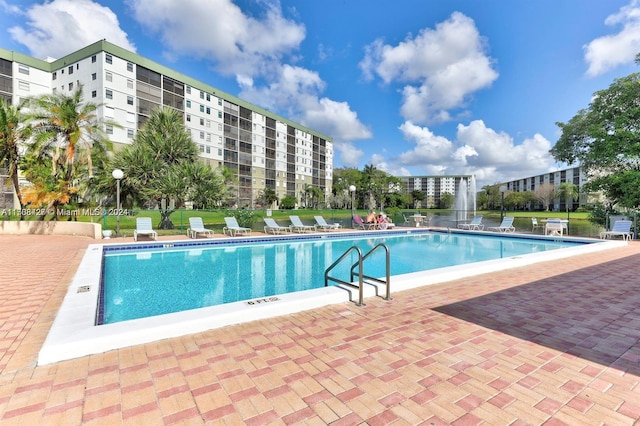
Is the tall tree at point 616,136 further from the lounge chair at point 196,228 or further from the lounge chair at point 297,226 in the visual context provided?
the lounge chair at point 196,228

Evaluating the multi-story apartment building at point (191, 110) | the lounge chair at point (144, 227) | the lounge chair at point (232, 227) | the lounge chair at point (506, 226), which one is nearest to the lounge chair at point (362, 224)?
the lounge chair at point (506, 226)

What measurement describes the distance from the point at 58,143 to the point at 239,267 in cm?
1416

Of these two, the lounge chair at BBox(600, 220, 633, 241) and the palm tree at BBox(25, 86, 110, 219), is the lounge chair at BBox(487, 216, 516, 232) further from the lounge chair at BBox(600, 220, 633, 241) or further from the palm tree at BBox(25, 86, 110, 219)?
the palm tree at BBox(25, 86, 110, 219)

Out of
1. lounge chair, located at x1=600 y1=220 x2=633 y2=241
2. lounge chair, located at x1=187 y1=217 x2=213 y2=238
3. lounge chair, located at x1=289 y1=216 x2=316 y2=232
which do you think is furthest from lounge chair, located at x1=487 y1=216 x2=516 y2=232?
lounge chair, located at x1=187 y1=217 x2=213 y2=238

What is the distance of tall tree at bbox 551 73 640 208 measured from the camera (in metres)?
14.9

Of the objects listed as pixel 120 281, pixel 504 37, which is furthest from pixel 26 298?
pixel 504 37

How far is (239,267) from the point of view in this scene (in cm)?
924

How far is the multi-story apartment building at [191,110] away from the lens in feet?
118

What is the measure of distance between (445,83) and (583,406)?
25.7 meters

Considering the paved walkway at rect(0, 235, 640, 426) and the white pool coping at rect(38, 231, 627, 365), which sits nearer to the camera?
the paved walkway at rect(0, 235, 640, 426)

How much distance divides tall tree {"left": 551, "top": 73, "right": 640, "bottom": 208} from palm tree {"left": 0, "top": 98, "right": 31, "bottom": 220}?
1133 inches

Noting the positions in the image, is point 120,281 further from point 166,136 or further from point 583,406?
point 166,136

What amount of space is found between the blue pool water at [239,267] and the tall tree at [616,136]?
465cm

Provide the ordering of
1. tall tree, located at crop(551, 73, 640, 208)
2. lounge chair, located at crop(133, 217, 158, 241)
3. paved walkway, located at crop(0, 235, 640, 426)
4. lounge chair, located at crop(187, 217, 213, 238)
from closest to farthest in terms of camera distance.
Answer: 1. paved walkway, located at crop(0, 235, 640, 426)
2. lounge chair, located at crop(133, 217, 158, 241)
3. lounge chair, located at crop(187, 217, 213, 238)
4. tall tree, located at crop(551, 73, 640, 208)
